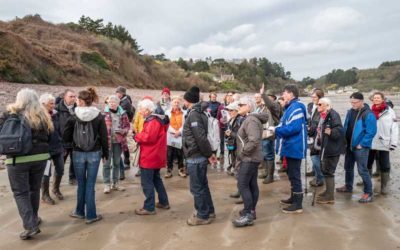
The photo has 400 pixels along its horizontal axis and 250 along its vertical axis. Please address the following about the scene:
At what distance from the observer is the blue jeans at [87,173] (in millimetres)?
5012

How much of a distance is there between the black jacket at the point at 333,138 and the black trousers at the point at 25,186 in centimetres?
463

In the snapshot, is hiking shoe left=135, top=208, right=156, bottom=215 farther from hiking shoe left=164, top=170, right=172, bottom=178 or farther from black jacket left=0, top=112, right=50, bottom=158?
hiking shoe left=164, top=170, right=172, bottom=178

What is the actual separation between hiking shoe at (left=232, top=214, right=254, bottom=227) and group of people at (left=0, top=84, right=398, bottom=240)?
0.05 ft

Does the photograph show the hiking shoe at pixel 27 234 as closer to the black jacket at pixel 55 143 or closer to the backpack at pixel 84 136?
the backpack at pixel 84 136

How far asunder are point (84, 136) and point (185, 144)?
1443 millimetres

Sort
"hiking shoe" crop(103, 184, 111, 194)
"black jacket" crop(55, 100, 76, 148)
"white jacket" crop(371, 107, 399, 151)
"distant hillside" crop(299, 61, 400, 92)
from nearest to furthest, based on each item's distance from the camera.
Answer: "black jacket" crop(55, 100, 76, 148)
"hiking shoe" crop(103, 184, 111, 194)
"white jacket" crop(371, 107, 399, 151)
"distant hillside" crop(299, 61, 400, 92)

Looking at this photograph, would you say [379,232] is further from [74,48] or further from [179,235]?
[74,48]

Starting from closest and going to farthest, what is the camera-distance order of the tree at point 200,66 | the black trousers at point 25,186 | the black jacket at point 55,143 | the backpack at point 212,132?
the black trousers at point 25,186
the backpack at point 212,132
the black jacket at point 55,143
the tree at point 200,66

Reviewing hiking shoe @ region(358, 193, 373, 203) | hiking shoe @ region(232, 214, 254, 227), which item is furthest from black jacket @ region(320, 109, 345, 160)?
hiking shoe @ region(232, 214, 254, 227)

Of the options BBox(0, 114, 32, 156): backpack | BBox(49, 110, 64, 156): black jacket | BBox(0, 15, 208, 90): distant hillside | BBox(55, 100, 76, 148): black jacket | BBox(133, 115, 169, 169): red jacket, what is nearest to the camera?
BBox(0, 114, 32, 156): backpack

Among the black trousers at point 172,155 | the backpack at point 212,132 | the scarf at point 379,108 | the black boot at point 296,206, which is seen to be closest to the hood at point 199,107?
the backpack at point 212,132

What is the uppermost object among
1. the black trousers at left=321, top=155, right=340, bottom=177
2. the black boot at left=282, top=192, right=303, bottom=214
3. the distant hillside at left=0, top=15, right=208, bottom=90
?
the distant hillside at left=0, top=15, right=208, bottom=90

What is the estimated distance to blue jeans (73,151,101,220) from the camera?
197 inches

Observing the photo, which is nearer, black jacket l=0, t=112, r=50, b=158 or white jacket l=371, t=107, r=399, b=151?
black jacket l=0, t=112, r=50, b=158
